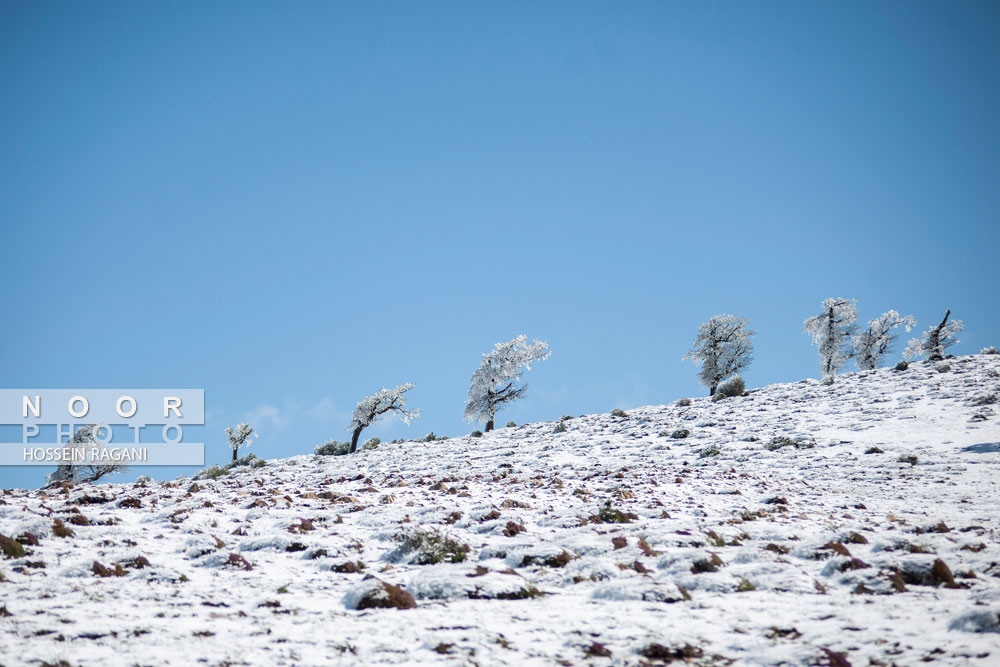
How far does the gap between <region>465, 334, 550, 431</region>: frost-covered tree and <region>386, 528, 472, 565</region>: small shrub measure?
39.6 meters

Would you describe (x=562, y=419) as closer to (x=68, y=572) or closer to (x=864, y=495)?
(x=864, y=495)

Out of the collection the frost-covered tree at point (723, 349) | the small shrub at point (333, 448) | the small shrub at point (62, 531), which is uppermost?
the frost-covered tree at point (723, 349)

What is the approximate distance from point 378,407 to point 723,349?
34.6 meters

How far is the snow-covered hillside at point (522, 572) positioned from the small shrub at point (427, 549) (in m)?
0.04

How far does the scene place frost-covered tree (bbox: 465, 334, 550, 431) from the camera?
50.9 meters

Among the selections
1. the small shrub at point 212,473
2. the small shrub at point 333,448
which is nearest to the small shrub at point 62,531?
the small shrub at point 212,473

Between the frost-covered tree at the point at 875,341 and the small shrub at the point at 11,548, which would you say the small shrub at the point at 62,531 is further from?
the frost-covered tree at the point at 875,341

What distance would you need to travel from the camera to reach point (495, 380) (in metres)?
50.9

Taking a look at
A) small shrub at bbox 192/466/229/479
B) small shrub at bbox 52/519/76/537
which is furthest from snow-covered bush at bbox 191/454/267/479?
small shrub at bbox 52/519/76/537

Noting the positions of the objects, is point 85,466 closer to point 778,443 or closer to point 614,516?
point 614,516

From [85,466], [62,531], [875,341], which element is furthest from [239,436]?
[875,341]

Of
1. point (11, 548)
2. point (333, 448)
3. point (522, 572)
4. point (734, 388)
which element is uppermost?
point (734, 388)

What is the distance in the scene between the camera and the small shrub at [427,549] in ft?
32.1

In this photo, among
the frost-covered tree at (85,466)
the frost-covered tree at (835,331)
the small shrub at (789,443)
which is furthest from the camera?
the frost-covered tree at (835,331)
